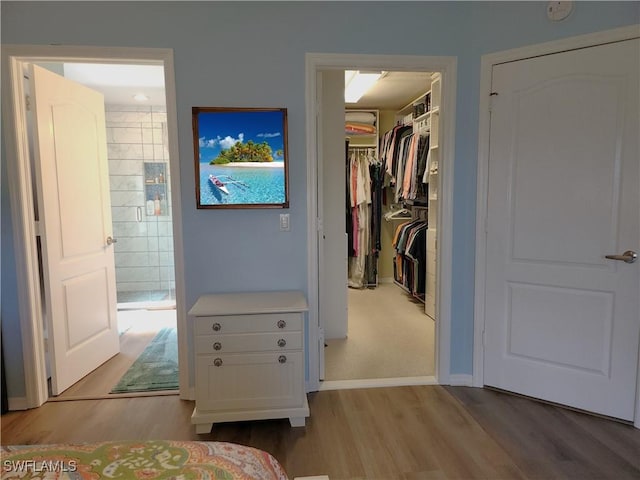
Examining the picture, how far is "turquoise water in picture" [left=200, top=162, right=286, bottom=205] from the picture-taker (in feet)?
7.34

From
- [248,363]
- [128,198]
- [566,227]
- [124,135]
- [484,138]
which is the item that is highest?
[124,135]

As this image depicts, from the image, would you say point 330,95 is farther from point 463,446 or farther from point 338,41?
point 463,446

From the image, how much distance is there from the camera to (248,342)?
1.94 m

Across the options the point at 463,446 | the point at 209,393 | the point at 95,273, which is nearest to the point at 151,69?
the point at 95,273

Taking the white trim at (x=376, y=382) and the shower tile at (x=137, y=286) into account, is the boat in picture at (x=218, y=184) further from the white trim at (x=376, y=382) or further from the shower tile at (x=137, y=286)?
the shower tile at (x=137, y=286)

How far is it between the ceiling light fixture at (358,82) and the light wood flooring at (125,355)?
312cm

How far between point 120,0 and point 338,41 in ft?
4.25

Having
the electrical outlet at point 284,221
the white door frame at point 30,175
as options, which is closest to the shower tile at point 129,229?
the white door frame at point 30,175

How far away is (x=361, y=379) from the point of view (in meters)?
2.57

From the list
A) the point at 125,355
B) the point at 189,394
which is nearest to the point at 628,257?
the point at 189,394

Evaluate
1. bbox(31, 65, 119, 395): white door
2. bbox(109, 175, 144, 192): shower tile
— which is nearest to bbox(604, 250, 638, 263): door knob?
bbox(31, 65, 119, 395): white door

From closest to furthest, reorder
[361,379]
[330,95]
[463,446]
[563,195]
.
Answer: [463,446]
[563,195]
[361,379]
[330,95]

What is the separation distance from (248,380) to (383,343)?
1.59 meters

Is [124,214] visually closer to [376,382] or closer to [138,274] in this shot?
[138,274]
